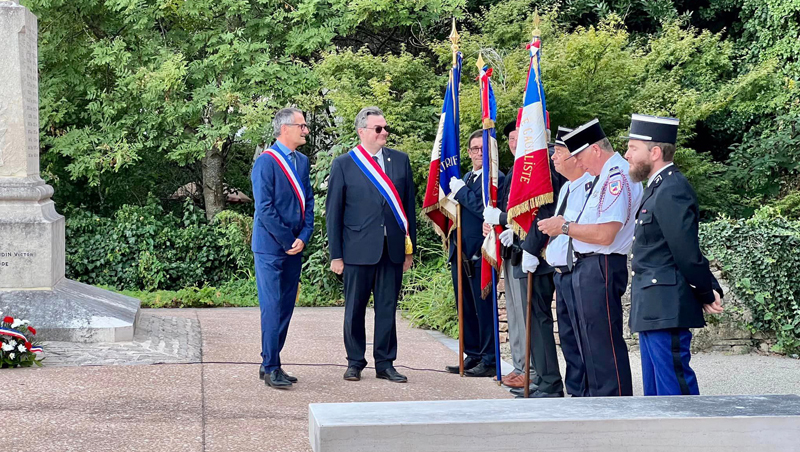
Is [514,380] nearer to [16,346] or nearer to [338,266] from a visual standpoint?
[338,266]

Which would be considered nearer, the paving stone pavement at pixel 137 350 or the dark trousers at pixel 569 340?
the dark trousers at pixel 569 340

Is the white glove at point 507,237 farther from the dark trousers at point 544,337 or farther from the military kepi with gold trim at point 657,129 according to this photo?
the military kepi with gold trim at point 657,129

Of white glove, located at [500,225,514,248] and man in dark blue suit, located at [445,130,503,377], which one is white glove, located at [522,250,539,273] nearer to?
white glove, located at [500,225,514,248]

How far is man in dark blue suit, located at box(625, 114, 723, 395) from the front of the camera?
479 cm

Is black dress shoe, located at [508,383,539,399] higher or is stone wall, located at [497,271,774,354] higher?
stone wall, located at [497,271,774,354]

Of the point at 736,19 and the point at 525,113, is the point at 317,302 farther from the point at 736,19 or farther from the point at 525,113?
the point at 736,19

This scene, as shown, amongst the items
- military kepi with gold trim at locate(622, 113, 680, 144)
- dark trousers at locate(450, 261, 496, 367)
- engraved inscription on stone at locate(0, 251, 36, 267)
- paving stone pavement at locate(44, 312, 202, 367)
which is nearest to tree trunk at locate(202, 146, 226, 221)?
paving stone pavement at locate(44, 312, 202, 367)

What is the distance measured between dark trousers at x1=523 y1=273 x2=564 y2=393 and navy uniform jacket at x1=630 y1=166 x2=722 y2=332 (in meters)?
1.62

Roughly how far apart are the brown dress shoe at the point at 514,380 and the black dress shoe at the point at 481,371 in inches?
16.4

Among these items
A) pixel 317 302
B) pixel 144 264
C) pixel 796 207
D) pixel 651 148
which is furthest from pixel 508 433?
pixel 144 264

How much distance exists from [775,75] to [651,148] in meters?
10.1

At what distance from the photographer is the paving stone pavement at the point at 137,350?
7512mm

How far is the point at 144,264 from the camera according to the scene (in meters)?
14.4

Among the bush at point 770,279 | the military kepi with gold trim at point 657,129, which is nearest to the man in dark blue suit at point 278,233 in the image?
the military kepi with gold trim at point 657,129
